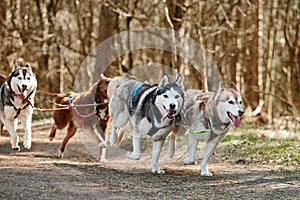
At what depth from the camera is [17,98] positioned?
9508 millimetres

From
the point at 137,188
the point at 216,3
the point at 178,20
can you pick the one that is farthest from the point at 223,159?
the point at 216,3

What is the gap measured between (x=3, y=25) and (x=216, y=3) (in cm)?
757

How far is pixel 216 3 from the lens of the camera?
62.5 ft

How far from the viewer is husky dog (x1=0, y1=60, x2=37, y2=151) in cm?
944

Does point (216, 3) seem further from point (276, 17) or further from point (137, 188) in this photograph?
point (137, 188)

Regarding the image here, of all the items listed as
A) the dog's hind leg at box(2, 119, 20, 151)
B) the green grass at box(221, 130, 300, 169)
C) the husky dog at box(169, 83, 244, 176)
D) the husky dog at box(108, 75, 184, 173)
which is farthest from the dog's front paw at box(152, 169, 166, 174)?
the dog's hind leg at box(2, 119, 20, 151)

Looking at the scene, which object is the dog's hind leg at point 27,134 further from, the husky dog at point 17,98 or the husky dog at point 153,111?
the husky dog at point 153,111

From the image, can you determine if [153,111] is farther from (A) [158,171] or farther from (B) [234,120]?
(B) [234,120]

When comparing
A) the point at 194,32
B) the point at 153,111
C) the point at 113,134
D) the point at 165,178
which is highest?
the point at 194,32

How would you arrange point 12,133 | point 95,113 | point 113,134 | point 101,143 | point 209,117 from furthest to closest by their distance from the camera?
point 95,113, point 101,143, point 113,134, point 12,133, point 209,117

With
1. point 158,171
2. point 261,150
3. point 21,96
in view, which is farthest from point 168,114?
point 261,150

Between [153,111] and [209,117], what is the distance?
91cm

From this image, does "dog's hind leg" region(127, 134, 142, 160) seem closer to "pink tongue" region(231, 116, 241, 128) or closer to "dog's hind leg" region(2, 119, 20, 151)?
"pink tongue" region(231, 116, 241, 128)

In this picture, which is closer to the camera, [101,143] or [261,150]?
[101,143]
